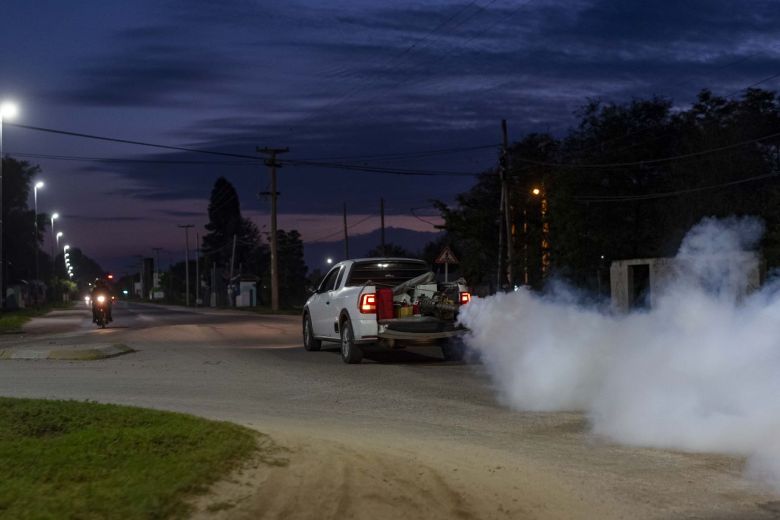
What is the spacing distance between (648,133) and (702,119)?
292 cm

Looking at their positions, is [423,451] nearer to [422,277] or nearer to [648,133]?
[422,277]

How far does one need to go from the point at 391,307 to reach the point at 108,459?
9972mm

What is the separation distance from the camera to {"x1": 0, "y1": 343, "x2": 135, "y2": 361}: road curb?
19766 millimetres

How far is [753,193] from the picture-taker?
1538 inches

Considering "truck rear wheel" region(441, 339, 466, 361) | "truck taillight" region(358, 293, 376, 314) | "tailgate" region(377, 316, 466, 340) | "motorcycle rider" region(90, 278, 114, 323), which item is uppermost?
"motorcycle rider" region(90, 278, 114, 323)

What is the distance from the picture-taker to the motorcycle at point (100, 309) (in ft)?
115

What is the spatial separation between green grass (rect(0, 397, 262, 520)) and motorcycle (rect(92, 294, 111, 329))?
83.6ft

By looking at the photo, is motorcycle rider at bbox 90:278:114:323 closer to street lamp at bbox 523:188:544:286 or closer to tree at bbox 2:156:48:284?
street lamp at bbox 523:188:544:286

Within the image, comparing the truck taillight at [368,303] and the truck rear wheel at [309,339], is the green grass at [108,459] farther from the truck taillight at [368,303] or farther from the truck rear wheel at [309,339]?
the truck rear wheel at [309,339]

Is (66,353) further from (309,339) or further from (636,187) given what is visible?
(636,187)

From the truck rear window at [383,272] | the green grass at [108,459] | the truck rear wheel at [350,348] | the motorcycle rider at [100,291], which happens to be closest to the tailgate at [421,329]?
the truck rear wheel at [350,348]

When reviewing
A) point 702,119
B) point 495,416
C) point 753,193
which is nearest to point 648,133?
point 702,119

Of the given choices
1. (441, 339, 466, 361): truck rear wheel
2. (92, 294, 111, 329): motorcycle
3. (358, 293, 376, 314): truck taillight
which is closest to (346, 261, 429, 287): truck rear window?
(358, 293, 376, 314): truck taillight

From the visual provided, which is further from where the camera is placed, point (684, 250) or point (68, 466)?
point (684, 250)
